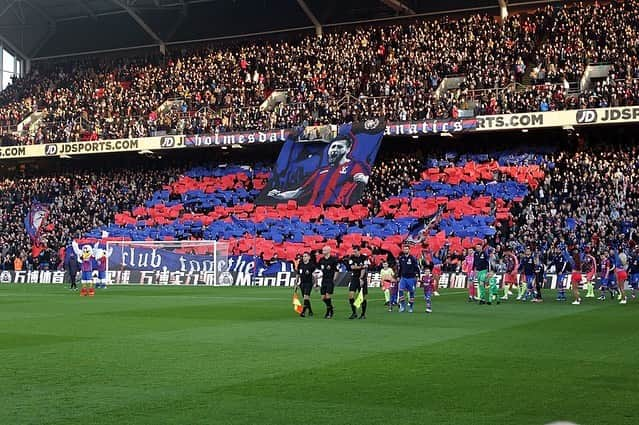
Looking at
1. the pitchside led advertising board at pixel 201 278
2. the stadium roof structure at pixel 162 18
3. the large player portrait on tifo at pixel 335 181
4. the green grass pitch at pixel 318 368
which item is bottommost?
the green grass pitch at pixel 318 368

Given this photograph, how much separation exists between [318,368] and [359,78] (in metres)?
43.5

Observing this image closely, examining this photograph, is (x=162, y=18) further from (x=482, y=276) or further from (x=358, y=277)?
(x=358, y=277)

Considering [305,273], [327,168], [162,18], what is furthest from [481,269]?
[162,18]

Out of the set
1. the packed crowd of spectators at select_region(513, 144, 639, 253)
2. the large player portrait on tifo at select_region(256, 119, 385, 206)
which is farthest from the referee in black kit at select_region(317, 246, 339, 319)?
the large player portrait on tifo at select_region(256, 119, 385, 206)

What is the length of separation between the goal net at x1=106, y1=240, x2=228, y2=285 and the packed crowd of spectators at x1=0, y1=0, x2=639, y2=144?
34.4 ft

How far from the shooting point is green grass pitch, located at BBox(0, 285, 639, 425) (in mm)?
10352

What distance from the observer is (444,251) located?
45062 millimetres

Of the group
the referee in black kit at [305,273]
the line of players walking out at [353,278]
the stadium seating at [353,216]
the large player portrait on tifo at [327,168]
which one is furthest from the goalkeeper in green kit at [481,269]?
the large player portrait on tifo at [327,168]

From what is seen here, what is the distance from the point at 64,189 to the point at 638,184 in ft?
124

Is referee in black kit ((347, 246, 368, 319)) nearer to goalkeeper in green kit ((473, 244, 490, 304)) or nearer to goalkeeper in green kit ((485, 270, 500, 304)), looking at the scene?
goalkeeper in green kit ((473, 244, 490, 304))

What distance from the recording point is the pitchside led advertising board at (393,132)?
4656 cm

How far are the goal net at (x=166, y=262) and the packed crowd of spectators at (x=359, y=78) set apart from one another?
10490 millimetres

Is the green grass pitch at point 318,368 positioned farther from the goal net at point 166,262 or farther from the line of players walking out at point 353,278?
the goal net at point 166,262

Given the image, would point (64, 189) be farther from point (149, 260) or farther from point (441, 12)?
point (441, 12)
